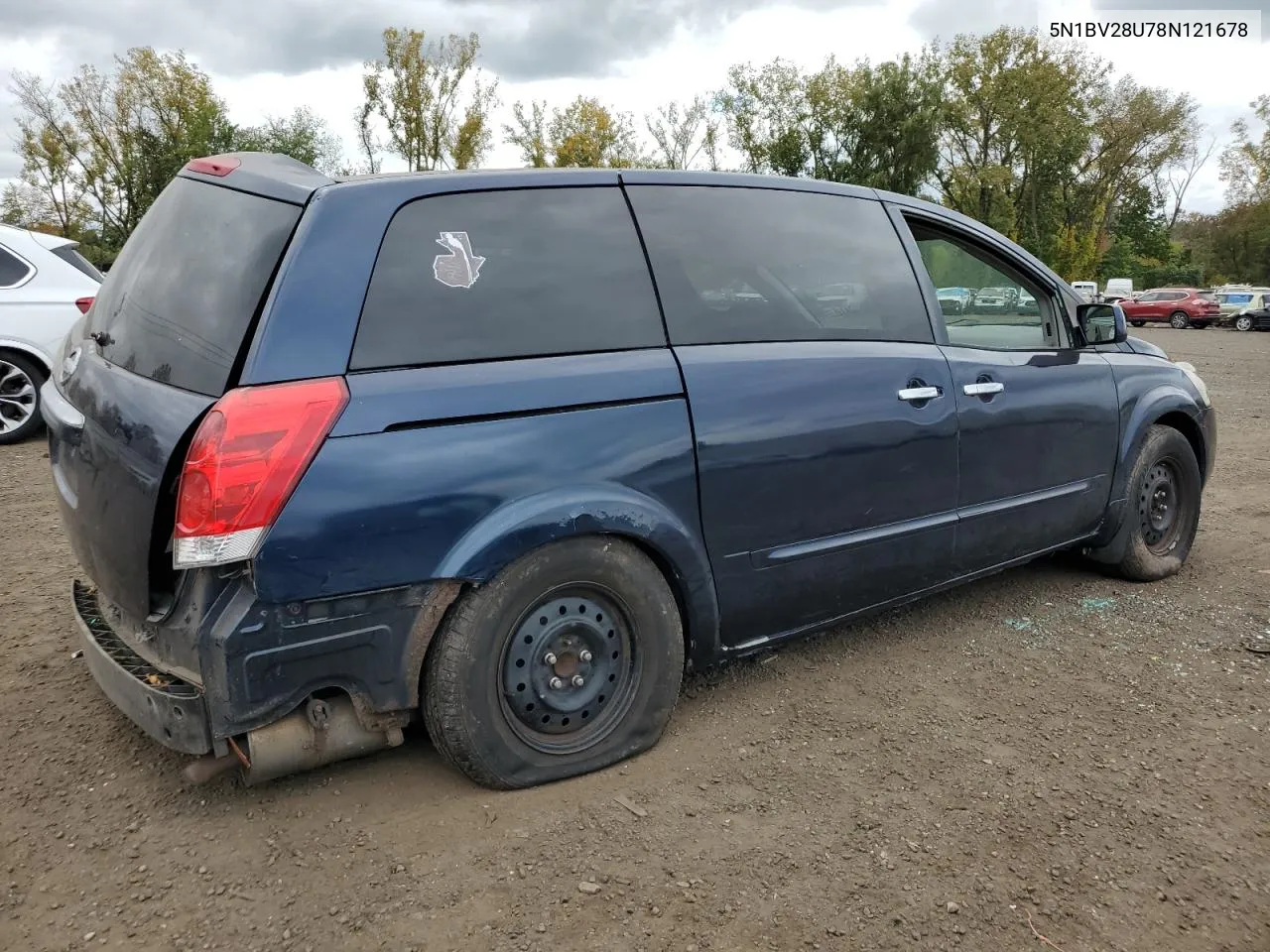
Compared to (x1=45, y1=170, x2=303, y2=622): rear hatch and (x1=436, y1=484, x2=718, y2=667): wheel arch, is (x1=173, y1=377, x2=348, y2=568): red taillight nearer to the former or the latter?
(x1=45, y1=170, x2=303, y2=622): rear hatch

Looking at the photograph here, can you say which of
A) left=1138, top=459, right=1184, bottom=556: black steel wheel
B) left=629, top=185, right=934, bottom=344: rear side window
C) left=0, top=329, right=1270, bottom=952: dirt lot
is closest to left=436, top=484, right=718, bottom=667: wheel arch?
left=0, top=329, right=1270, bottom=952: dirt lot

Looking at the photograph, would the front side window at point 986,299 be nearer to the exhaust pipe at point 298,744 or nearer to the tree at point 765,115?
the exhaust pipe at point 298,744

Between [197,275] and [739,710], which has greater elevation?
[197,275]

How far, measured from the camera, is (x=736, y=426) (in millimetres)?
2818

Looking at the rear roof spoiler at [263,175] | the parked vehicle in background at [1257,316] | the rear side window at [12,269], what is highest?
the rear side window at [12,269]

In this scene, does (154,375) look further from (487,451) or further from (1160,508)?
(1160,508)

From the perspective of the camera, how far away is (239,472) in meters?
2.15

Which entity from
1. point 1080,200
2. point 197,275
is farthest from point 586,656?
point 1080,200

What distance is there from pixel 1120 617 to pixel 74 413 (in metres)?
3.91

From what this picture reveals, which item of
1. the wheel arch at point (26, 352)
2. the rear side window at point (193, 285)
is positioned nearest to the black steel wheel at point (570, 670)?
the rear side window at point (193, 285)

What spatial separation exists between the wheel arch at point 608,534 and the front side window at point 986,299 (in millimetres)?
1484

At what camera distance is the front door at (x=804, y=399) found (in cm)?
285

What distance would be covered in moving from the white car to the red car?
34179 millimetres

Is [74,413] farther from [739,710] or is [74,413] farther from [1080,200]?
[1080,200]
